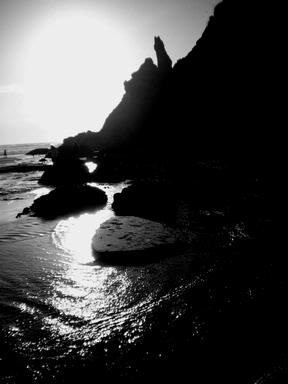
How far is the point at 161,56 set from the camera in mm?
51750

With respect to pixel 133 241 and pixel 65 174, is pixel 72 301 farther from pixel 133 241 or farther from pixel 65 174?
pixel 65 174

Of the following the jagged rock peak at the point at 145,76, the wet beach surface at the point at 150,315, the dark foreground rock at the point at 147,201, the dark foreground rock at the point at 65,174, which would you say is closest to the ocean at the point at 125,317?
the wet beach surface at the point at 150,315

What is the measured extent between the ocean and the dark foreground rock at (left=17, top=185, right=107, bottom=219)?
4075 mm

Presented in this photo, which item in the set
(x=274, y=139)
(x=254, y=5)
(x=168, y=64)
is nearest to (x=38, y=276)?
(x=274, y=139)

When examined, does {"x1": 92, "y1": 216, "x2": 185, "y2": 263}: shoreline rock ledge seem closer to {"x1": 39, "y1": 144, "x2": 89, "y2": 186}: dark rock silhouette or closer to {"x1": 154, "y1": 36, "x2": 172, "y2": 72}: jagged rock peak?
{"x1": 39, "y1": 144, "x2": 89, "y2": 186}: dark rock silhouette

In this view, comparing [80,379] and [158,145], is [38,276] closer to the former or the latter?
[80,379]

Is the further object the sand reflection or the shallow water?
the sand reflection

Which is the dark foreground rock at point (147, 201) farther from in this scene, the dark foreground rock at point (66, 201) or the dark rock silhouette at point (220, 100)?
the dark rock silhouette at point (220, 100)

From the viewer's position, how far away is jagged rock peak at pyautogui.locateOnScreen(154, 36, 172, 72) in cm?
5166

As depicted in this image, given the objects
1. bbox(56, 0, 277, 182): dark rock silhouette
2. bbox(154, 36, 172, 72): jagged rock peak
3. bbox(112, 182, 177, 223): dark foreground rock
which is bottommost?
bbox(112, 182, 177, 223): dark foreground rock

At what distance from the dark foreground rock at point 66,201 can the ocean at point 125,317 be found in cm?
408

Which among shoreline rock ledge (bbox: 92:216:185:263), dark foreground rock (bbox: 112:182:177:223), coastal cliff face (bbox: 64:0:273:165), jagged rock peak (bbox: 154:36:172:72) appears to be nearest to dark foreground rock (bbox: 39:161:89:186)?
dark foreground rock (bbox: 112:182:177:223)

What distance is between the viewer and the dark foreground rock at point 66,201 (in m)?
9.35

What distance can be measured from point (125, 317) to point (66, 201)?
24.6ft
